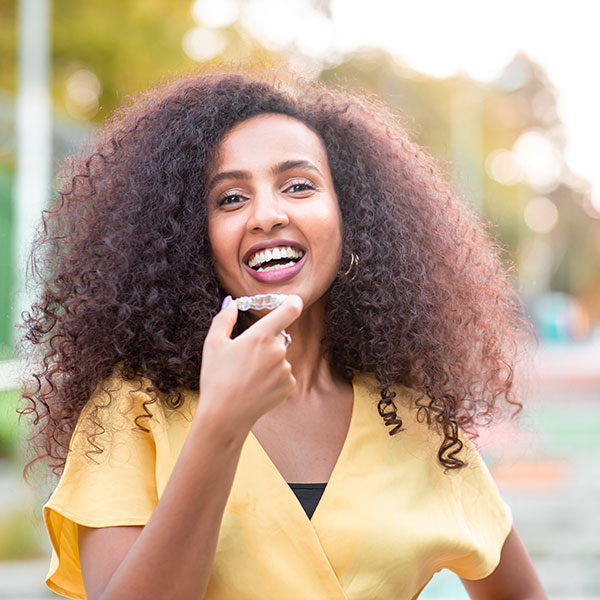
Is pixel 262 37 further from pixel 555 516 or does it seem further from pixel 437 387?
pixel 437 387

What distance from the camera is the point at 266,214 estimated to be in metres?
1.90

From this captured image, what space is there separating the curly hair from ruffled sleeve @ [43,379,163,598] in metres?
0.04

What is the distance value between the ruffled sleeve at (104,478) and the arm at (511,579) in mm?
863

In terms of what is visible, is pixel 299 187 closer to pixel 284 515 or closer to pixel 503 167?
pixel 284 515

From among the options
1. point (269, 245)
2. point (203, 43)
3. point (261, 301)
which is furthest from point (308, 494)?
point (203, 43)

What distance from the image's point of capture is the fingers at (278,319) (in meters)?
1.52

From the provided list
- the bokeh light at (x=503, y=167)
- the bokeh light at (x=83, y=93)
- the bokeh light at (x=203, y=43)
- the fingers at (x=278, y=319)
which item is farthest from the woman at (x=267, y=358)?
the bokeh light at (x=503, y=167)

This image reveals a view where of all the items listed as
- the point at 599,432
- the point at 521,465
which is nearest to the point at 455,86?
the point at 599,432

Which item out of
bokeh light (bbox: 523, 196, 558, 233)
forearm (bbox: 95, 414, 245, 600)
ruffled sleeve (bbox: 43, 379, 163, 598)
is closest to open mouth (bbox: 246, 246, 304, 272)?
ruffled sleeve (bbox: 43, 379, 163, 598)

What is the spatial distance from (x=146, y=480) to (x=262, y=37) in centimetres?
1046

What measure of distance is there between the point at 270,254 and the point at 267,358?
0.44 meters

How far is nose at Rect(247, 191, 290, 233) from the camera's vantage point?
190 centimetres

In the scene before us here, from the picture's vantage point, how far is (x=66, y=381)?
6.51 feet

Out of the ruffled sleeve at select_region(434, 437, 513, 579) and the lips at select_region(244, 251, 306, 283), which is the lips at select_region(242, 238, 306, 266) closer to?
the lips at select_region(244, 251, 306, 283)
